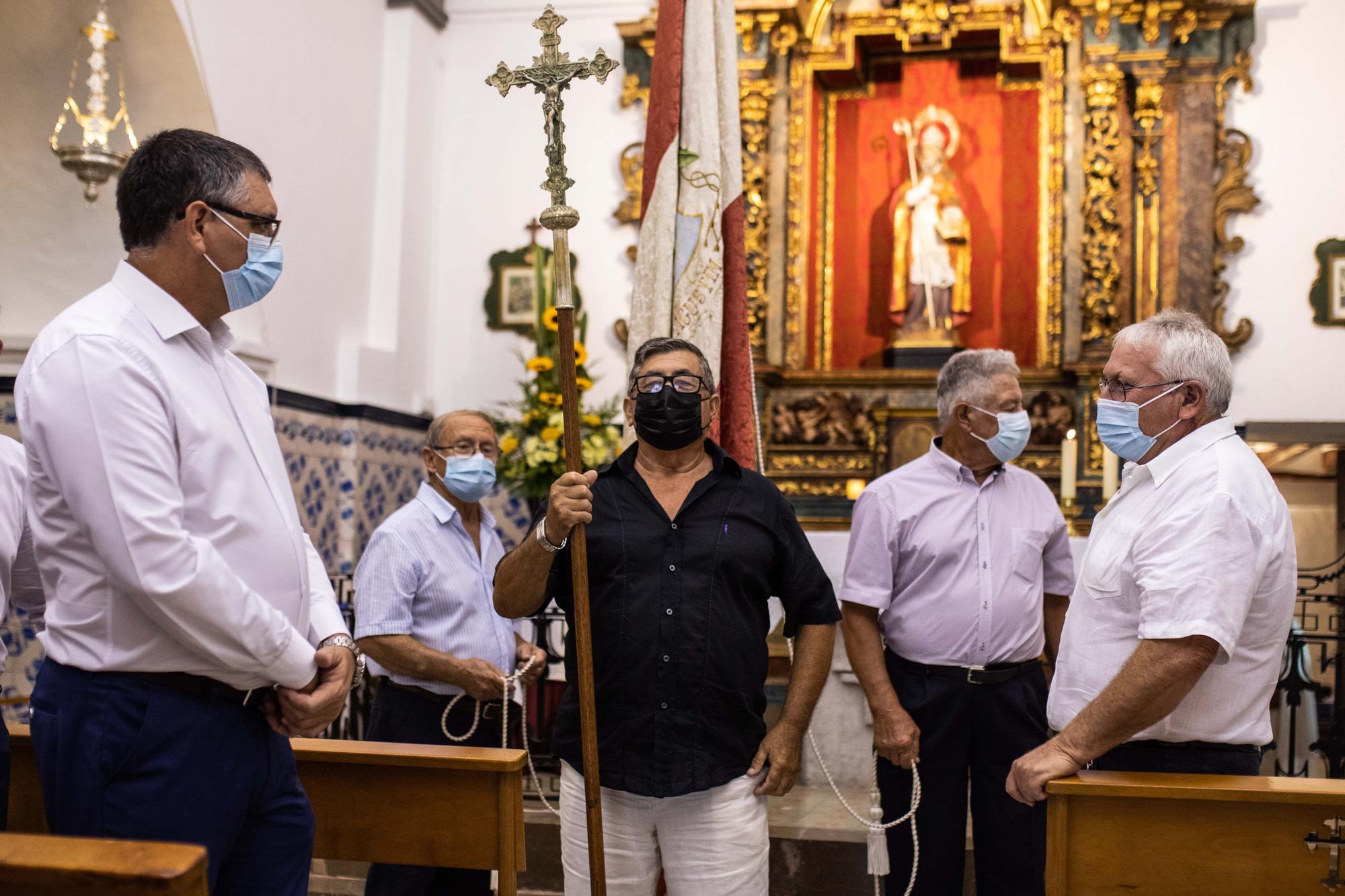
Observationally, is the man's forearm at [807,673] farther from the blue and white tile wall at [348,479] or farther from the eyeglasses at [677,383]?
the blue and white tile wall at [348,479]

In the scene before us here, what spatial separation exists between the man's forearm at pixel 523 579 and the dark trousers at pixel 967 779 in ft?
3.53

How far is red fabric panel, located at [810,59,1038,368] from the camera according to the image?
754cm

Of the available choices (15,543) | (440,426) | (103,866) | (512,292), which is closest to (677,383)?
(440,426)

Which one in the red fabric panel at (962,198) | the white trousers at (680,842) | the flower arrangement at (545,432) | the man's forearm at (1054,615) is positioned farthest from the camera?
the red fabric panel at (962,198)

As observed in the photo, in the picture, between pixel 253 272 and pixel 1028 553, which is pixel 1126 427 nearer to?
pixel 1028 553

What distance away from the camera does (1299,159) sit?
6934mm

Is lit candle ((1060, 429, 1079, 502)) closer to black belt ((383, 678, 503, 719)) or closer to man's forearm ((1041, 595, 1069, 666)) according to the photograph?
man's forearm ((1041, 595, 1069, 666))

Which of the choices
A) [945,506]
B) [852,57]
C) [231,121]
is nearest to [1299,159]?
[852,57]

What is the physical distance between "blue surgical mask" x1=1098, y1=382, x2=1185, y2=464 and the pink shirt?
0.61m

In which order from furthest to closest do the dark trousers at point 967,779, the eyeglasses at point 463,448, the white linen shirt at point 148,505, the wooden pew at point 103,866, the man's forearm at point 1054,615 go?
the eyeglasses at point 463,448 → the man's forearm at point 1054,615 → the dark trousers at point 967,779 → the white linen shirt at point 148,505 → the wooden pew at point 103,866

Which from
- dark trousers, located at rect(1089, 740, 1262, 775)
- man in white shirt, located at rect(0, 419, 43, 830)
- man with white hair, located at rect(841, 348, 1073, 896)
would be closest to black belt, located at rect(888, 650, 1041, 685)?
man with white hair, located at rect(841, 348, 1073, 896)

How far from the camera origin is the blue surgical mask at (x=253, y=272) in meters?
1.98

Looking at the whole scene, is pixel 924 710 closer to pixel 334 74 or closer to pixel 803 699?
pixel 803 699

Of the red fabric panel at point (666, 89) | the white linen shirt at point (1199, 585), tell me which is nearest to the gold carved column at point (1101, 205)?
the red fabric panel at point (666, 89)
